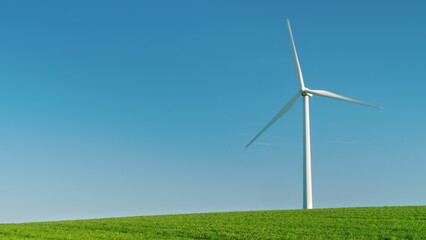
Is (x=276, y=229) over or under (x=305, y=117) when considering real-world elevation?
under

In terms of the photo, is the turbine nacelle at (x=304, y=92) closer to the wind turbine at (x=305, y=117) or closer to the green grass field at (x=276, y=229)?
the wind turbine at (x=305, y=117)

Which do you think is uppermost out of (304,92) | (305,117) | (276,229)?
(304,92)

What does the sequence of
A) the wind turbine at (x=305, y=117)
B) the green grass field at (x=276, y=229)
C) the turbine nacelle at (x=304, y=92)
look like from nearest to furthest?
1. the green grass field at (x=276, y=229)
2. the wind turbine at (x=305, y=117)
3. the turbine nacelle at (x=304, y=92)

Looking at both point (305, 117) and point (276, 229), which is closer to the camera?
point (276, 229)

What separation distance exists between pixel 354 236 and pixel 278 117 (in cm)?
2582

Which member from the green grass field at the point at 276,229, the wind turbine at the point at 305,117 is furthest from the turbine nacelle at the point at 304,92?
the green grass field at the point at 276,229

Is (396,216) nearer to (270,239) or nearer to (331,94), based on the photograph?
(270,239)

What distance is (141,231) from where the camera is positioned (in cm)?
2745

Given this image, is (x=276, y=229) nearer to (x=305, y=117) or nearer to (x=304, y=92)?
(x=305, y=117)

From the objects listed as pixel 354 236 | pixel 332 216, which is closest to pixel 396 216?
pixel 332 216

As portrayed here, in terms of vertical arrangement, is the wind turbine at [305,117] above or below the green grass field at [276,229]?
above

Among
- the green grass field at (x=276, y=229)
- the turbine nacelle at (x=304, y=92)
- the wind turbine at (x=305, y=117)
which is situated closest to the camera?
the green grass field at (x=276, y=229)

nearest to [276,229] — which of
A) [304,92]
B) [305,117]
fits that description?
[305,117]

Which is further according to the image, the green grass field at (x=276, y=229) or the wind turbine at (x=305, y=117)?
the wind turbine at (x=305, y=117)
